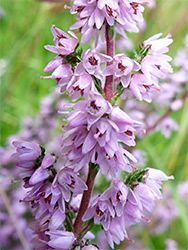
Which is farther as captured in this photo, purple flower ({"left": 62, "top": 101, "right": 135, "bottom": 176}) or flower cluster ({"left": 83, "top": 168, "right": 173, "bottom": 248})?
flower cluster ({"left": 83, "top": 168, "right": 173, "bottom": 248})

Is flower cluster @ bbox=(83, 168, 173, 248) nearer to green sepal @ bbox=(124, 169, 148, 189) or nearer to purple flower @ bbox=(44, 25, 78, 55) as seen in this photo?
green sepal @ bbox=(124, 169, 148, 189)

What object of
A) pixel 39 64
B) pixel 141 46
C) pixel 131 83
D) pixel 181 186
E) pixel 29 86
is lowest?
pixel 181 186

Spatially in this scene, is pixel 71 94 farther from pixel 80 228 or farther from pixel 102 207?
pixel 80 228

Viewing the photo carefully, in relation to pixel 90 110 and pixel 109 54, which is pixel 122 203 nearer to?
pixel 90 110

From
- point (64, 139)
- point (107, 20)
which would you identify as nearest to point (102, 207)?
point (64, 139)

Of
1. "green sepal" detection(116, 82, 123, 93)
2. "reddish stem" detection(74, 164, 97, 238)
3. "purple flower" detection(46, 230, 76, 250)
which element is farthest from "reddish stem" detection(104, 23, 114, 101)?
"purple flower" detection(46, 230, 76, 250)

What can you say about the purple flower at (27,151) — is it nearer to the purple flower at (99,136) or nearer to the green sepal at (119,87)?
the purple flower at (99,136)
